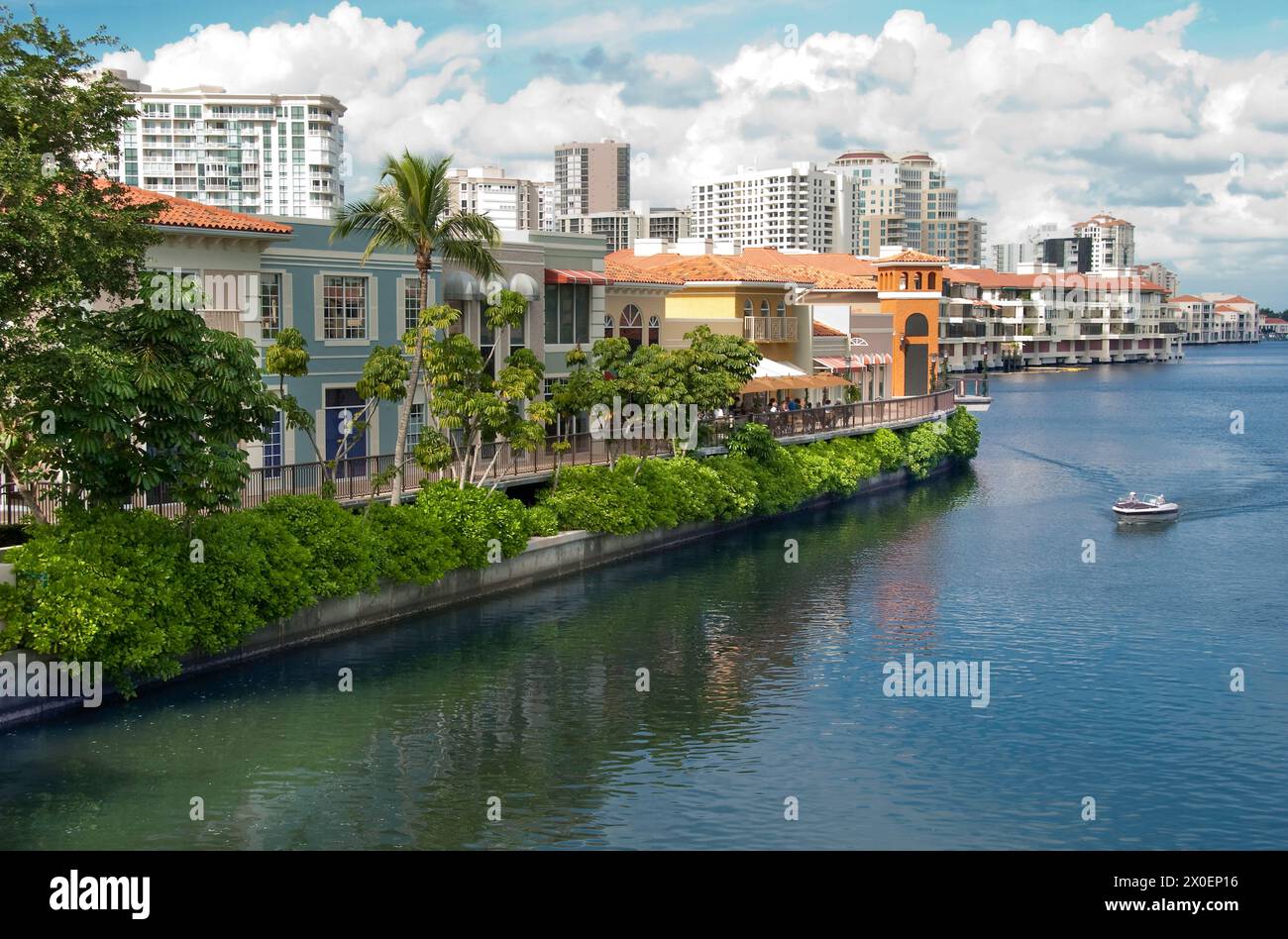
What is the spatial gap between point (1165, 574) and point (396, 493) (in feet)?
81.5

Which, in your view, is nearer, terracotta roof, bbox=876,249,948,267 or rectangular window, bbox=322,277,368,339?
rectangular window, bbox=322,277,368,339

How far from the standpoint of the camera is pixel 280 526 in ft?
108

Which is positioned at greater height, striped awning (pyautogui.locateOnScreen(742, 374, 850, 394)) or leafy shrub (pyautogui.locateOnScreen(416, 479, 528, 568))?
striped awning (pyautogui.locateOnScreen(742, 374, 850, 394))

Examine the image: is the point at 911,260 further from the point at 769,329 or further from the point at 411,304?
the point at 411,304

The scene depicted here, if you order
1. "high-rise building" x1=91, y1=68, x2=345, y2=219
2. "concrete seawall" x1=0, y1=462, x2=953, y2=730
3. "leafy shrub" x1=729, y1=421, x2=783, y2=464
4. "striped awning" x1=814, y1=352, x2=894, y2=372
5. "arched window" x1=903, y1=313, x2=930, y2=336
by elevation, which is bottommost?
"concrete seawall" x1=0, y1=462, x2=953, y2=730

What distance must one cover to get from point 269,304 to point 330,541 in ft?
34.8

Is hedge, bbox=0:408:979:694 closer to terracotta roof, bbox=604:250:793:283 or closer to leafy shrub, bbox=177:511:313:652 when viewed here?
leafy shrub, bbox=177:511:313:652

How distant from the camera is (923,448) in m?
71.9

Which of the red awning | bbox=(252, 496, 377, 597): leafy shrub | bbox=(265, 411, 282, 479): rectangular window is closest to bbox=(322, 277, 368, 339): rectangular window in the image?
bbox=(265, 411, 282, 479): rectangular window

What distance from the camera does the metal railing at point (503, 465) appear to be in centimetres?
3222

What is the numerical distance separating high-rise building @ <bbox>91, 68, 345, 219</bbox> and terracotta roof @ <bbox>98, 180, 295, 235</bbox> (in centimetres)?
14455

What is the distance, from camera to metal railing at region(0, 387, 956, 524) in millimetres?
32219
